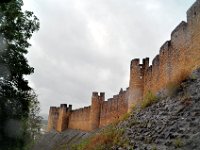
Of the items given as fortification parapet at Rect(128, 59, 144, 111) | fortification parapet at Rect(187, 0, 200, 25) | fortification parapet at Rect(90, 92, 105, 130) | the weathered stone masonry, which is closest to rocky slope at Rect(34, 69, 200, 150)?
the weathered stone masonry

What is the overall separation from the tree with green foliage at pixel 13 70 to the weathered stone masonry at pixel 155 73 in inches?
245

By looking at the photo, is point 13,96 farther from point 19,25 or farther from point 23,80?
point 19,25

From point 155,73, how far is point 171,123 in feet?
38.0

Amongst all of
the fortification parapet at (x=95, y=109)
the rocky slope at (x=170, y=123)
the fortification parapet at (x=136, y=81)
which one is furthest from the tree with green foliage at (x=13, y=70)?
the fortification parapet at (x=95, y=109)

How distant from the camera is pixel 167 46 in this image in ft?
58.6

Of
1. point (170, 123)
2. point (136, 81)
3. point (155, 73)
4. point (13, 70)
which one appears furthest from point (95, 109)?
point (170, 123)

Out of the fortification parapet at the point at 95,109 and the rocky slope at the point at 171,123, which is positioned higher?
the fortification parapet at the point at 95,109

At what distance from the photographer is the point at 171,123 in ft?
27.6

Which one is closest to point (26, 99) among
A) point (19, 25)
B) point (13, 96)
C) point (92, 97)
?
point (13, 96)

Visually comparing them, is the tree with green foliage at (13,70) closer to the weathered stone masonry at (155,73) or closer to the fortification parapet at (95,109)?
the weathered stone masonry at (155,73)

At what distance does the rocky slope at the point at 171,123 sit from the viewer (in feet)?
23.9

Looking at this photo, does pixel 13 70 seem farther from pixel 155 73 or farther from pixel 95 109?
A: pixel 95 109

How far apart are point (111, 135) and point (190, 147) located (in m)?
4.47

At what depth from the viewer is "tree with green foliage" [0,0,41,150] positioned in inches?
543
